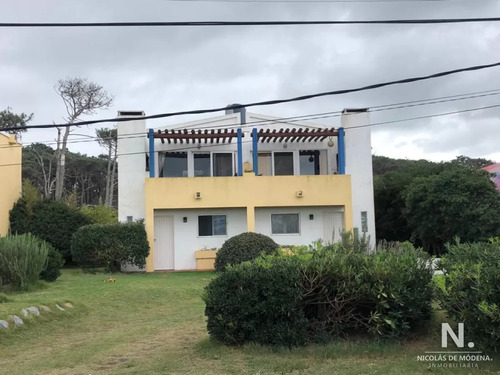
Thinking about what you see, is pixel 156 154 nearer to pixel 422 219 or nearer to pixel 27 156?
pixel 422 219

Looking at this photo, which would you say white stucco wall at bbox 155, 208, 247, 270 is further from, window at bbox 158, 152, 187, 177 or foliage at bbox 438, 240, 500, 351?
foliage at bbox 438, 240, 500, 351

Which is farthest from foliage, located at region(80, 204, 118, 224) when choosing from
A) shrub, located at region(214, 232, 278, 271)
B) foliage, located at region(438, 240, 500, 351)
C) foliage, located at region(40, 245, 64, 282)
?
foliage, located at region(438, 240, 500, 351)

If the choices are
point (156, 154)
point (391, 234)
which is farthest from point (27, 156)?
A: point (391, 234)

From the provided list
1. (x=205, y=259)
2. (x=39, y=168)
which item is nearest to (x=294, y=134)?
(x=205, y=259)

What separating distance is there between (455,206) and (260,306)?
57.2 ft

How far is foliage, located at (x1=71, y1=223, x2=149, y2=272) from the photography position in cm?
1923

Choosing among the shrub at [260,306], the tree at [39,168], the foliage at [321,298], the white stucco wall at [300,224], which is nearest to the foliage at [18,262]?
the foliage at [321,298]

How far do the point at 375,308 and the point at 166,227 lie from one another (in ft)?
50.6

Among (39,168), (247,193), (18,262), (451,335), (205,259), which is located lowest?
(451,335)

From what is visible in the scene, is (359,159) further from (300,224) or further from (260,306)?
(260,306)

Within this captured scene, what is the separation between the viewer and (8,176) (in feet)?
72.9

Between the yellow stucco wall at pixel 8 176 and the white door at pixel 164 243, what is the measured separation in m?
6.32

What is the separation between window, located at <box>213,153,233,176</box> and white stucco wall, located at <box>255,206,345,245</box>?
253cm

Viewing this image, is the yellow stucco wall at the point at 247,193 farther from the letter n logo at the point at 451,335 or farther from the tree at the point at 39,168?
the tree at the point at 39,168
